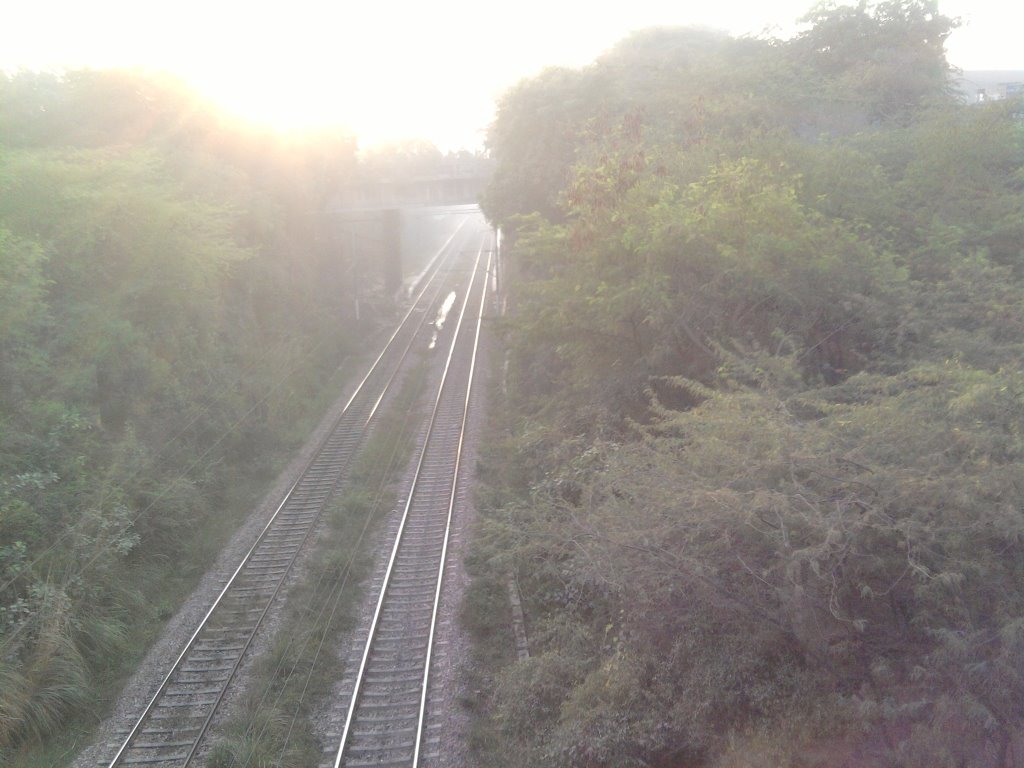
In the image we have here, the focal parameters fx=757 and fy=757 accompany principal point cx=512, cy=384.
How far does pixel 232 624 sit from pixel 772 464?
835cm

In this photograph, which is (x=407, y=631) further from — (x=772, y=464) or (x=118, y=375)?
(x=118, y=375)

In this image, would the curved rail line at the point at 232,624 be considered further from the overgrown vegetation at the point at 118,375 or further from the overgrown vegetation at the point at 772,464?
the overgrown vegetation at the point at 772,464

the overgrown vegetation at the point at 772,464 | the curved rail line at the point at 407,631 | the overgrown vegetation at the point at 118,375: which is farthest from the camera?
the overgrown vegetation at the point at 118,375

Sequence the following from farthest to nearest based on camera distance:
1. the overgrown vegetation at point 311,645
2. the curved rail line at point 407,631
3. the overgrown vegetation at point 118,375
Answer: the overgrown vegetation at point 118,375
the curved rail line at point 407,631
the overgrown vegetation at point 311,645

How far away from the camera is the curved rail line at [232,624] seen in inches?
349

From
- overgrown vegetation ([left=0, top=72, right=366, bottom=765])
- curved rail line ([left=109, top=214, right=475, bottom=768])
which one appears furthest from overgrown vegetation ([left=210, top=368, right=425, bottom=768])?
overgrown vegetation ([left=0, top=72, right=366, bottom=765])

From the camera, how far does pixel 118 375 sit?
16.2m

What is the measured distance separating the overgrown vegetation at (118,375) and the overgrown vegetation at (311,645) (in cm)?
203

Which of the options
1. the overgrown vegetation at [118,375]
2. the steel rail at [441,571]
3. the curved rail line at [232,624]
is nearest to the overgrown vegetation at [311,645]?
the curved rail line at [232,624]

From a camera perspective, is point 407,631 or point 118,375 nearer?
point 407,631

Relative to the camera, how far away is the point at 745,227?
1237 centimetres

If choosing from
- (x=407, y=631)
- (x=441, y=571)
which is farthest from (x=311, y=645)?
(x=441, y=571)

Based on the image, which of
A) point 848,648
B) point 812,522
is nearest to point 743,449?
point 812,522

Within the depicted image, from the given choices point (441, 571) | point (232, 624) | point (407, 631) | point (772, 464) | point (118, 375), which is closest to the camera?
point (772, 464)
